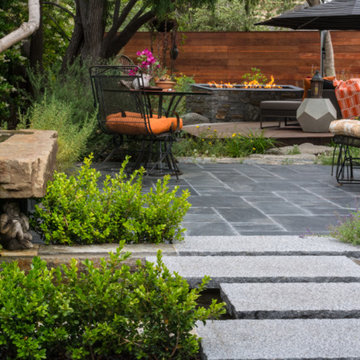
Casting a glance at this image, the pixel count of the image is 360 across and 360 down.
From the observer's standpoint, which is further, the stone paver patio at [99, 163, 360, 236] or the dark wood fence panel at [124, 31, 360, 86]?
the dark wood fence panel at [124, 31, 360, 86]

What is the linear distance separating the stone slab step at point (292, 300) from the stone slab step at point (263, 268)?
78 mm

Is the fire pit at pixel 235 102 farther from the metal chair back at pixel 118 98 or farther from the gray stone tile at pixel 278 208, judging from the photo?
the gray stone tile at pixel 278 208

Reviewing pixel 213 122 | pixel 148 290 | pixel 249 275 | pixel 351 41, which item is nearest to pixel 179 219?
pixel 249 275

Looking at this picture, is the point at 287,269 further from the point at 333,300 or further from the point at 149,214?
the point at 149,214

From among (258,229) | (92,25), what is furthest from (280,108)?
(258,229)

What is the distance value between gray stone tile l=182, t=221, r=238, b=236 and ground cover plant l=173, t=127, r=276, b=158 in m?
3.79

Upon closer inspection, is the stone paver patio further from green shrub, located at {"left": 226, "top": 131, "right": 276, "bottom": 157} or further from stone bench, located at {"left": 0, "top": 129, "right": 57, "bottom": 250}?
stone bench, located at {"left": 0, "top": 129, "right": 57, "bottom": 250}

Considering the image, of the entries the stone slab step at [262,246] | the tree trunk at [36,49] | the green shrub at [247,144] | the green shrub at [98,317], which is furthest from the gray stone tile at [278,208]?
the tree trunk at [36,49]

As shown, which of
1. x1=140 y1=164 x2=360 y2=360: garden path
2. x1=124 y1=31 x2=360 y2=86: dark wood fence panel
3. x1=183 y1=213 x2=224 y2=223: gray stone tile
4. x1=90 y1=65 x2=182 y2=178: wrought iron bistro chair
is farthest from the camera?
x1=124 y1=31 x2=360 y2=86: dark wood fence panel

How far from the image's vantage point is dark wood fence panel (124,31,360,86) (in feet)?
49.1

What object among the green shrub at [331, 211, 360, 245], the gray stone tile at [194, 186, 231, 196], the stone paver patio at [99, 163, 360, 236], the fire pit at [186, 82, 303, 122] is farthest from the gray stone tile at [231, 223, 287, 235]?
the fire pit at [186, 82, 303, 122]

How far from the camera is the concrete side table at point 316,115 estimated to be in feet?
32.0

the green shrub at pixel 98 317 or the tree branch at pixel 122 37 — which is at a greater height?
the tree branch at pixel 122 37

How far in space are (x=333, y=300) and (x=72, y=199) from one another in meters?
1.60
